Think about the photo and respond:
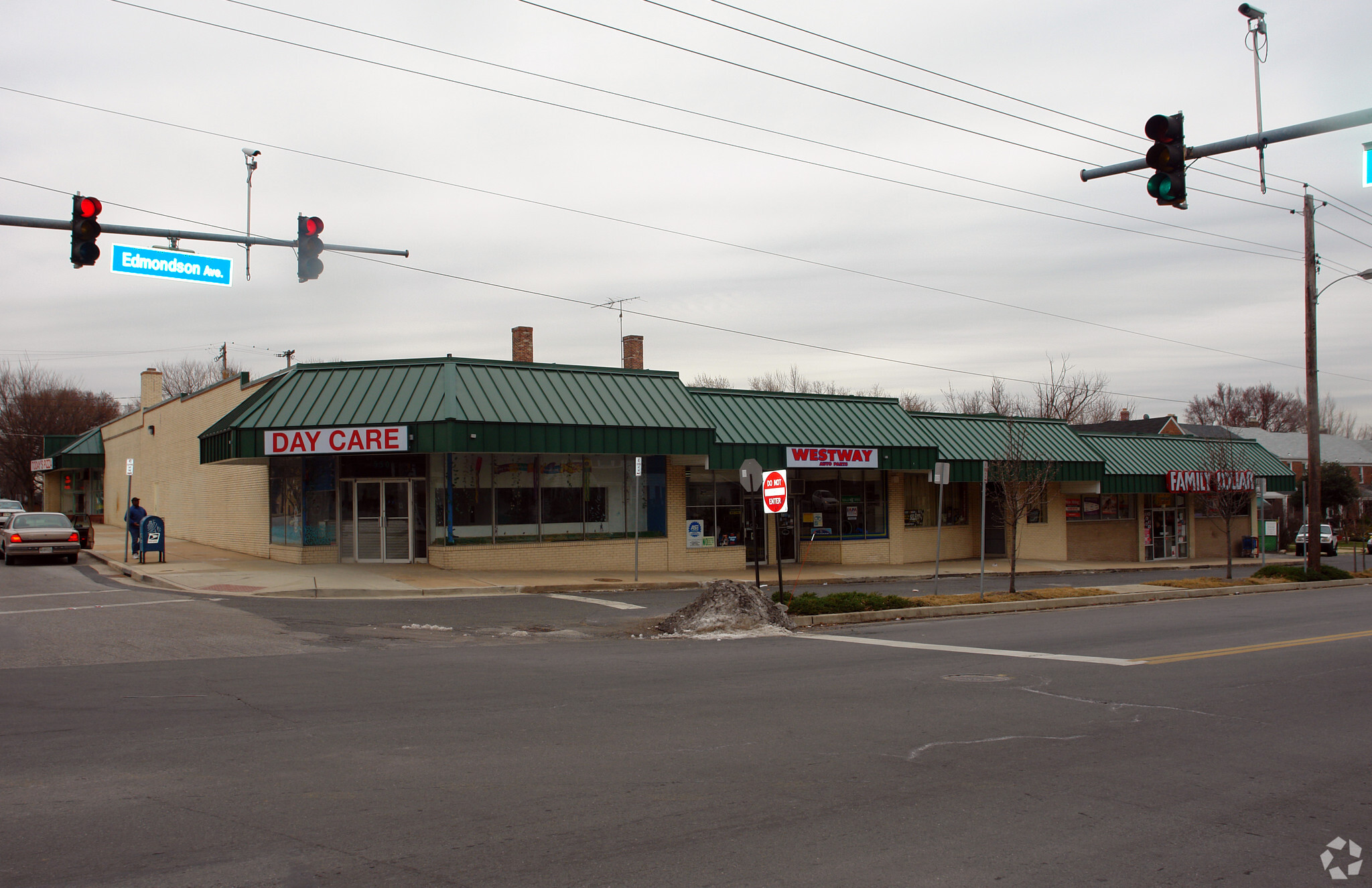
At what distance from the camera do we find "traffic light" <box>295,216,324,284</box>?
14.8 meters

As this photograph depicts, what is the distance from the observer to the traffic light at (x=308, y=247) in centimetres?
1483

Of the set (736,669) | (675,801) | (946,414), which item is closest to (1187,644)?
(736,669)

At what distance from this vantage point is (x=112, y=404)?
79.0m

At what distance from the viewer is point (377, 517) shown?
85.0 feet

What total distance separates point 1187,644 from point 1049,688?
4.98m

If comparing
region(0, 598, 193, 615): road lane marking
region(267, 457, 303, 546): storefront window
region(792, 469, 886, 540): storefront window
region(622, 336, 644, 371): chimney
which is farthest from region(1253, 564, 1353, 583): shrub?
region(0, 598, 193, 615): road lane marking

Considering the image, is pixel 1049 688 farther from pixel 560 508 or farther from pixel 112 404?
pixel 112 404

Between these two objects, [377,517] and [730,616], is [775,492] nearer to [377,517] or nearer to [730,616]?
[730,616]

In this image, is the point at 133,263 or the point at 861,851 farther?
the point at 133,263

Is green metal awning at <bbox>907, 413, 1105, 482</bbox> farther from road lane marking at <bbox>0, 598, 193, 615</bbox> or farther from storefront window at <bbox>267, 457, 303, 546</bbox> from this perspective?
road lane marking at <bbox>0, 598, 193, 615</bbox>

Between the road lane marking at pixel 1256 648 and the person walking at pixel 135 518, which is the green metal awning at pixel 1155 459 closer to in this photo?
the road lane marking at pixel 1256 648

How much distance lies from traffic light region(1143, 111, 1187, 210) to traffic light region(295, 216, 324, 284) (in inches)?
452

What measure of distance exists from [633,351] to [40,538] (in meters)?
18.6

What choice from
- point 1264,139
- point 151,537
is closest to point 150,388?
point 151,537
